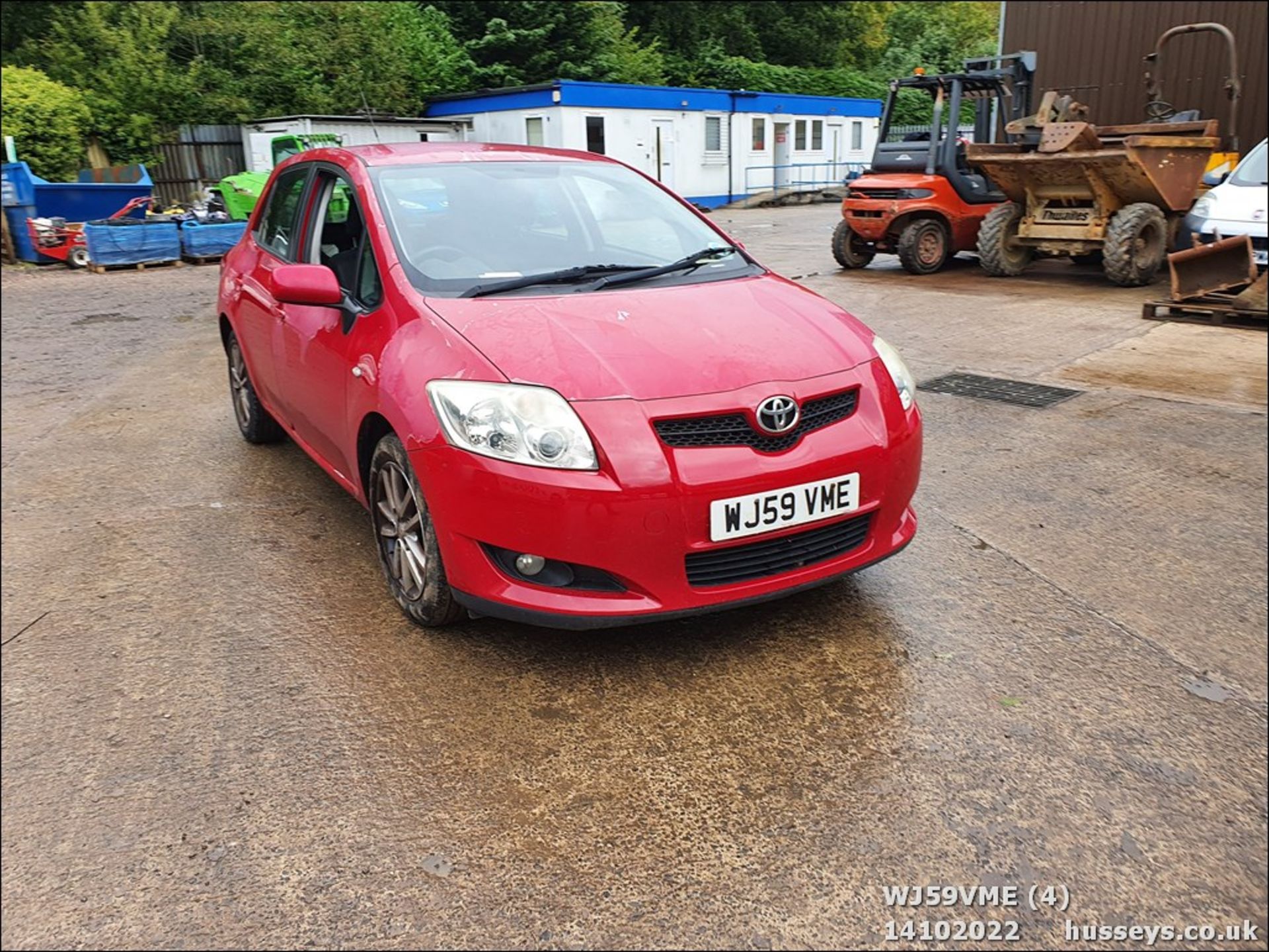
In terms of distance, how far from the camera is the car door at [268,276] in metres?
4.40

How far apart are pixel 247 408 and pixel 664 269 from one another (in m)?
2.78

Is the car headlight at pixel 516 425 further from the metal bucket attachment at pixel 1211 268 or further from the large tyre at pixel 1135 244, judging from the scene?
the large tyre at pixel 1135 244

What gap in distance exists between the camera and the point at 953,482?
4633 mm

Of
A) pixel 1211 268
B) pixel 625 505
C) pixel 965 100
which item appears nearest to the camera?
pixel 625 505

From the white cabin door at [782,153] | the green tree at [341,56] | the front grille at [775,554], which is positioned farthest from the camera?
the white cabin door at [782,153]

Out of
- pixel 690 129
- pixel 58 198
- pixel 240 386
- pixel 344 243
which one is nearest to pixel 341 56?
pixel 690 129

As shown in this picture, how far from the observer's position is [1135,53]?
14305mm

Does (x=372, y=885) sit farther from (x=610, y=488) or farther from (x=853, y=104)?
(x=853, y=104)

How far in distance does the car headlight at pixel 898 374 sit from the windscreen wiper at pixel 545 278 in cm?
95

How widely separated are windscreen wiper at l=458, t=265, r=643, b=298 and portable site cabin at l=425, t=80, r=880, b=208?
1876 centimetres

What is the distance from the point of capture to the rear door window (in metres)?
4.43

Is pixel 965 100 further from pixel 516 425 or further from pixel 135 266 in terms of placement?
pixel 135 266

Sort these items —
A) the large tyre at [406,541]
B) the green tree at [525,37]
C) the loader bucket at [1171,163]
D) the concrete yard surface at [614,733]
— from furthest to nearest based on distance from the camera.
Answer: the green tree at [525,37] → the loader bucket at [1171,163] → the large tyre at [406,541] → the concrete yard surface at [614,733]

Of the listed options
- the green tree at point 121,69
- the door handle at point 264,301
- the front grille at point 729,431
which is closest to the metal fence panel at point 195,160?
the green tree at point 121,69
